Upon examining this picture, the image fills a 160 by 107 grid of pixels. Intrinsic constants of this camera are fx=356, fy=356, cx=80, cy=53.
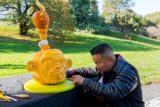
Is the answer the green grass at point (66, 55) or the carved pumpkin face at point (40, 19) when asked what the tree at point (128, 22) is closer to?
the green grass at point (66, 55)

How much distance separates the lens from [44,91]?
2.61 m

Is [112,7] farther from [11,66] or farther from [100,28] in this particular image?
[11,66]

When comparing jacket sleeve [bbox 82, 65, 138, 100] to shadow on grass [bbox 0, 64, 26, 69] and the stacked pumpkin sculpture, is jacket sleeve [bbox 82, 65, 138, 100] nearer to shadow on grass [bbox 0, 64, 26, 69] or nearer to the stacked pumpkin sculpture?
the stacked pumpkin sculpture

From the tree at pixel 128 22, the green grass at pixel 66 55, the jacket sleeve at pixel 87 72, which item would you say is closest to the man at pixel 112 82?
the jacket sleeve at pixel 87 72

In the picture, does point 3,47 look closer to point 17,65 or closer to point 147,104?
point 17,65

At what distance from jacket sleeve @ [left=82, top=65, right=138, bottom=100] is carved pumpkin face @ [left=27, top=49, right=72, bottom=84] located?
0.75 feet

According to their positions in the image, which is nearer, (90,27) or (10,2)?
(10,2)

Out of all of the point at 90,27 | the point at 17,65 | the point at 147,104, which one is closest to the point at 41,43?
the point at 147,104

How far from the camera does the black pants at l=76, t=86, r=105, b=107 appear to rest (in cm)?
293

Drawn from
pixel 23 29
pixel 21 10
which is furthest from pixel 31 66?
pixel 23 29

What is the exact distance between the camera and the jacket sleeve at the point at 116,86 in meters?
2.64

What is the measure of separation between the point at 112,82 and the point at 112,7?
990 inches

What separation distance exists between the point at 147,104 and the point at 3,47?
8448 mm

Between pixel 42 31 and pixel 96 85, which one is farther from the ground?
pixel 42 31
